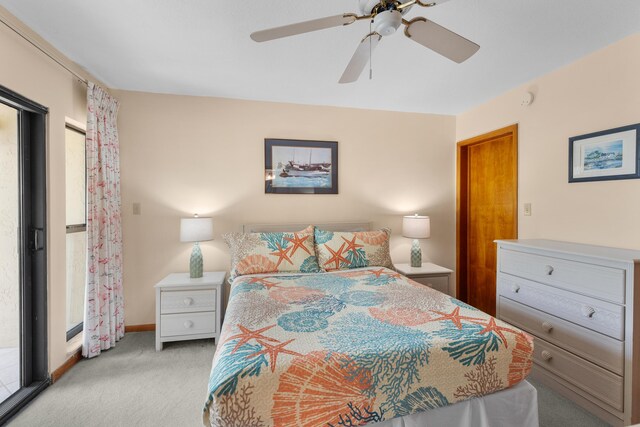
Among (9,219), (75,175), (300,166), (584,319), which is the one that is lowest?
(584,319)

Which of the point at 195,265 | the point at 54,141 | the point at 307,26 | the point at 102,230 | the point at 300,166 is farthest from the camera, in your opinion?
the point at 300,166

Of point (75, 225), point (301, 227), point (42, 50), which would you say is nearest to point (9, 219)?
point (75, 225)

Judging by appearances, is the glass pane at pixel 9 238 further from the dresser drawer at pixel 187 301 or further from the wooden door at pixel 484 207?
the wooden door at pixel 484 207

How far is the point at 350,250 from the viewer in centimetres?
272

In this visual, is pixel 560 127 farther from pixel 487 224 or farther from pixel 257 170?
pixel 257 170

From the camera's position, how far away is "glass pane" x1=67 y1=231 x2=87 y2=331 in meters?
2.63

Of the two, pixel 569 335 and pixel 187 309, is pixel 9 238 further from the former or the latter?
pixel 569 335

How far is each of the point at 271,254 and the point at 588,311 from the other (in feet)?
7.32

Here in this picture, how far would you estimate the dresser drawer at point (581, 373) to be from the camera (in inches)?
65.8

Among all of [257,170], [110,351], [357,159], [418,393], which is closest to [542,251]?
[418,393]

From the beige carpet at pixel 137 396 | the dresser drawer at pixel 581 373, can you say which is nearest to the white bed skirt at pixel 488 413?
the beige carpet at pixel 137 396

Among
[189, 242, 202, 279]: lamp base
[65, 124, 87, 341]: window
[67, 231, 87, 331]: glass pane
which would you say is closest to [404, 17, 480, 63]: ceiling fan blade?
[189, 242, 202, 279]: lamp base

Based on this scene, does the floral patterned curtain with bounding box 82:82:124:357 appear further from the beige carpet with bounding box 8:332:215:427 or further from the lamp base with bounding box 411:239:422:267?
the lamp base with bounding box 411:239:422:267

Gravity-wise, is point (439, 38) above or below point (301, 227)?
above
